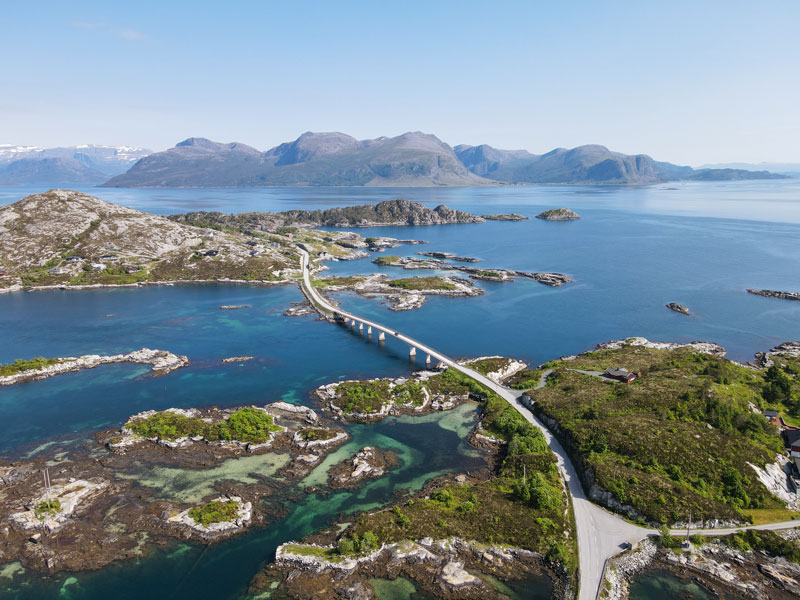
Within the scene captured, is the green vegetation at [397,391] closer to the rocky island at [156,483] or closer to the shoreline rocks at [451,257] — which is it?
the rocky island at [156,483]

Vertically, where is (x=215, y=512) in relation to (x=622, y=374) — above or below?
below

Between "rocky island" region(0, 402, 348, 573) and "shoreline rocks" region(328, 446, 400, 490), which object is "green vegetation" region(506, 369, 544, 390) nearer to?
"shoreline rocks" region(328, 446, 400, 490)

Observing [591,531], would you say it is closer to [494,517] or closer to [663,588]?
[663,588]

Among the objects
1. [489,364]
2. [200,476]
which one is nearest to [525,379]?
[489,364]

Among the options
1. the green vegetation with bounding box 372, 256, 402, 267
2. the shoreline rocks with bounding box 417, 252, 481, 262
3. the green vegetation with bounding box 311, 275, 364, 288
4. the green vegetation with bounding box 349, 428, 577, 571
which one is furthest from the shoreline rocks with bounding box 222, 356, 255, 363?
the shoreline rocks with bounding box 417, 252, 481, 262

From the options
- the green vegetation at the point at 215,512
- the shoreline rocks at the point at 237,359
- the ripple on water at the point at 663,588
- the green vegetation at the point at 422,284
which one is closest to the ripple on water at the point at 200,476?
the green vegetation at the point at 215,512

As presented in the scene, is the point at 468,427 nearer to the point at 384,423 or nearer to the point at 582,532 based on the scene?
the point at 384,423
